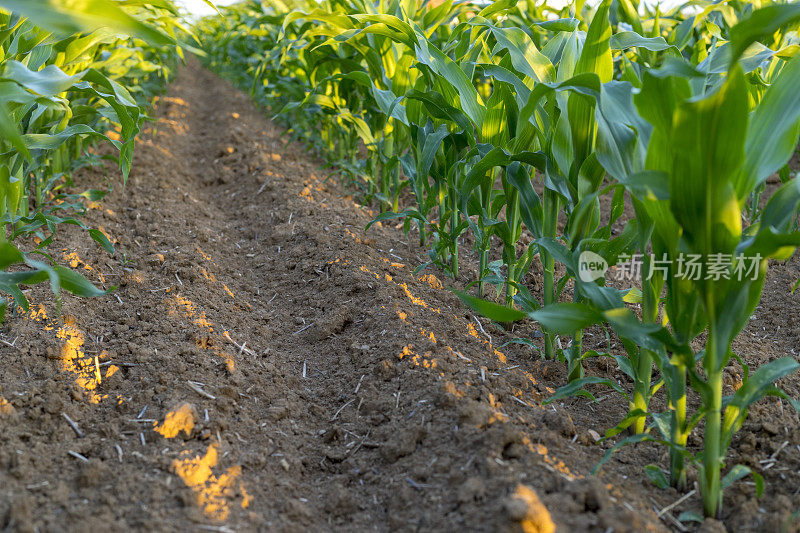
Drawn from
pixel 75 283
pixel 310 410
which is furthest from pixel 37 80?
pixel 310 410

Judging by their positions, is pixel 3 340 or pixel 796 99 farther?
pixel 3 340

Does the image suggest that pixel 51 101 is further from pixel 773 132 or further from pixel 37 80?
pixel 773 132

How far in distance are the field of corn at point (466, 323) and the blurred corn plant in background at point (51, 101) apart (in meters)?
0.01

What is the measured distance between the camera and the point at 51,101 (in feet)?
5.91

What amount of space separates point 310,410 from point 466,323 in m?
0.73

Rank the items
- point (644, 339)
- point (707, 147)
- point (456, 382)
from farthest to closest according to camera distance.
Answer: point (456, 382), point (644, 339), point (707, 147)

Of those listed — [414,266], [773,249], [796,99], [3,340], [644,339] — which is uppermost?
[796,99]

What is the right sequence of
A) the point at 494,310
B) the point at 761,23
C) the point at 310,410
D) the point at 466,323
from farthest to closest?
the point at 466,323 → the point at 310,410 → the point at 494,310 → the point at 761,23

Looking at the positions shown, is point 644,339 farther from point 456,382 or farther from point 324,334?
point 324,334

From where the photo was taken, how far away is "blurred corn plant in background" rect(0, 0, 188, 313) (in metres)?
1.30

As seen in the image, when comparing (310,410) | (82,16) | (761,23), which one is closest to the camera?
(761,23)

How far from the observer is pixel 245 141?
210 inches

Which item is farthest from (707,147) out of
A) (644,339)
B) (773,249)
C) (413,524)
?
(413,524)

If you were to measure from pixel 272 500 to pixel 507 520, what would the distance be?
0.63m
